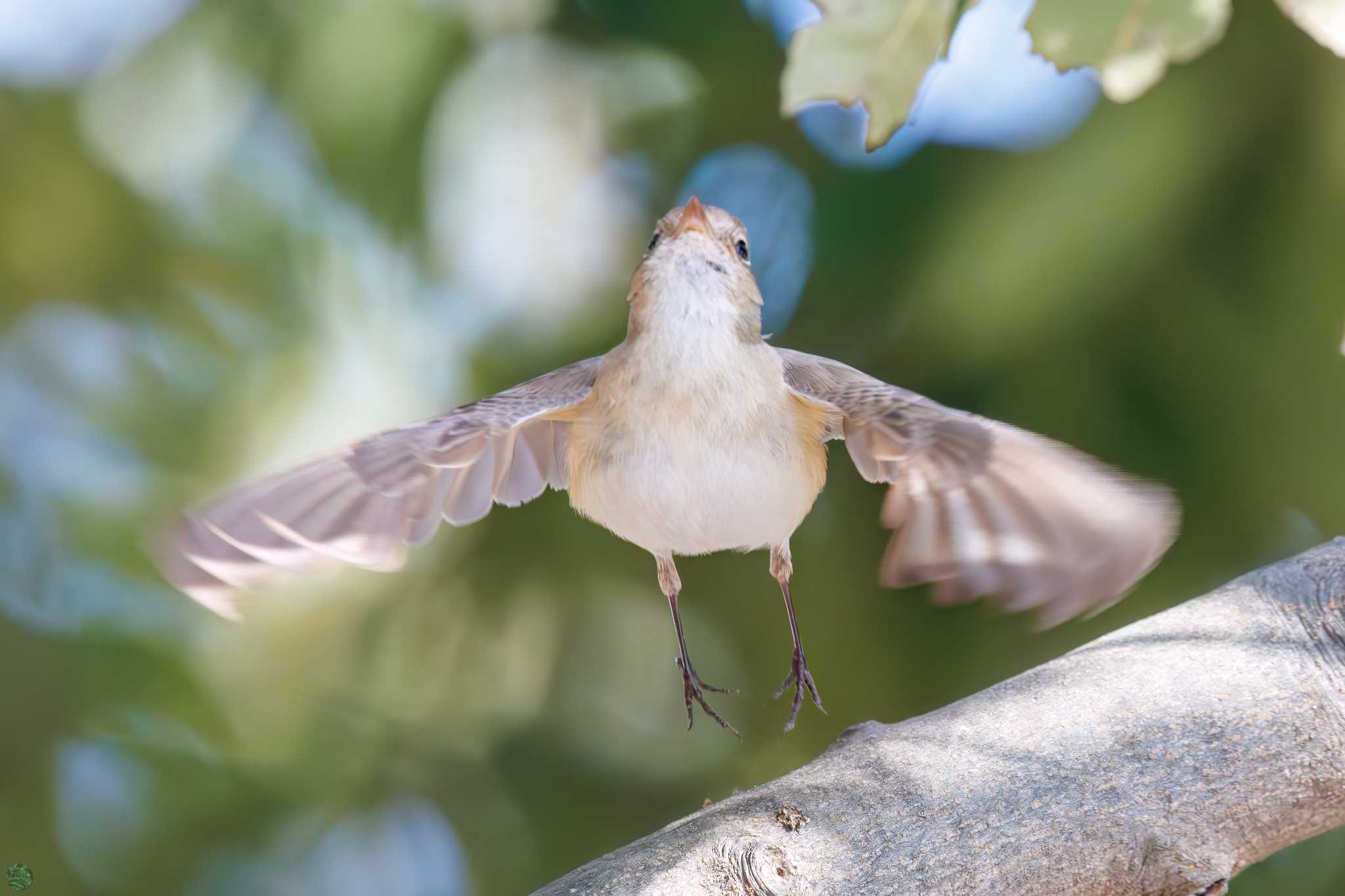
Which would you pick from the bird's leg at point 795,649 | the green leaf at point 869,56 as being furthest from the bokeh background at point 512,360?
the green leaf at point 869,56

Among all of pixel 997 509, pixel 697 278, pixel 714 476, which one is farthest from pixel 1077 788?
pixel 697 278

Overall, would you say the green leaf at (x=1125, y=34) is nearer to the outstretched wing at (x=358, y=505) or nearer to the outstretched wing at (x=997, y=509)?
the outstretched wing at (x=997, y=509)

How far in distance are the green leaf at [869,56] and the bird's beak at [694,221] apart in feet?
2.19

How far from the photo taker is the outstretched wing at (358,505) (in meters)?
1.01

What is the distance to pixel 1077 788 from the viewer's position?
1.14 meters

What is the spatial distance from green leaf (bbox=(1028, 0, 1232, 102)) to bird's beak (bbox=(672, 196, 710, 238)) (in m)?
0.70

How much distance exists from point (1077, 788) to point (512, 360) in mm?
1566

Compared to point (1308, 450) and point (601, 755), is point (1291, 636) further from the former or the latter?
point (601, 755)

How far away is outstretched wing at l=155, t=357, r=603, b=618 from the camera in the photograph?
1011 millimetres

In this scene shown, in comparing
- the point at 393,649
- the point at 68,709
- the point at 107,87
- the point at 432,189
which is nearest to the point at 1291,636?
the point at 393,649

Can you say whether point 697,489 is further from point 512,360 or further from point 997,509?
point 512,360

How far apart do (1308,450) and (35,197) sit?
2.71 m

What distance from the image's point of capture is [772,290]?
2260mm

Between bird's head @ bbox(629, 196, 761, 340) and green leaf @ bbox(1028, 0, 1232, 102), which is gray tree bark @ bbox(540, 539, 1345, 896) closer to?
bird's head @ bbox(629, 196, 761, 340)
